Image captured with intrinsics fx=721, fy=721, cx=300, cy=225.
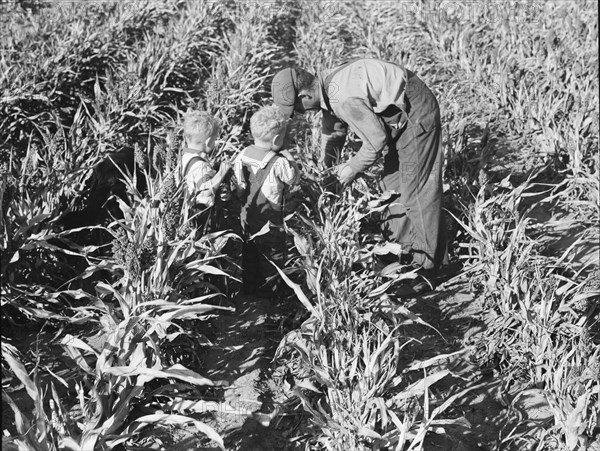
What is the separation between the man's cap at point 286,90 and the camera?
135 inches

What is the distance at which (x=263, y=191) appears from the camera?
3520 millimetres

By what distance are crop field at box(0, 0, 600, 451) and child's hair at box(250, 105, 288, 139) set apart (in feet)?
1.40

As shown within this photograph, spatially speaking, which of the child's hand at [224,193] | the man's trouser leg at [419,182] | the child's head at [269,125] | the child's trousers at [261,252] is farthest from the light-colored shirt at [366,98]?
the child's hand at [224,193]

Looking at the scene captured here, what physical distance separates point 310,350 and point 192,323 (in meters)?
0.60

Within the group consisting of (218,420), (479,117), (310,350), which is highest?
(310,350)

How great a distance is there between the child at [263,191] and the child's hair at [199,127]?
20 cm

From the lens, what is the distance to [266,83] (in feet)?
22.1

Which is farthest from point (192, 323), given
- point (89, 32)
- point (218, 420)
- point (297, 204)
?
point (89, 32)

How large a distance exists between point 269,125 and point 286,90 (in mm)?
199

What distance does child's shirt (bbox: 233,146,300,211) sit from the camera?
3465 millimetres

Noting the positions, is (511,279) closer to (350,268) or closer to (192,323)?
(350,268)

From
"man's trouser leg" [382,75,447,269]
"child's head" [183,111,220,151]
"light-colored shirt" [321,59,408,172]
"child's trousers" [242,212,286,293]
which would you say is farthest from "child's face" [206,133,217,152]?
"man's trouser leg" [382,75,447,269]

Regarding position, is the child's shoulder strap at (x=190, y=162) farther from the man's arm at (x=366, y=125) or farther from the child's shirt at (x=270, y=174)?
the man's arm at (x=366, y=125)

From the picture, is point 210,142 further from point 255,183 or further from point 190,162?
point 255,183
